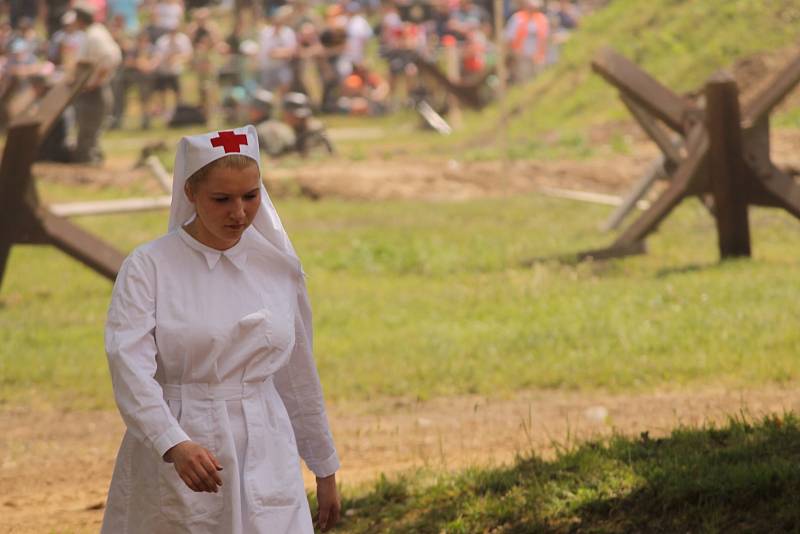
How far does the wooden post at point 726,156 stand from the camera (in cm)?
1197

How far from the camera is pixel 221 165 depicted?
3.99 meters

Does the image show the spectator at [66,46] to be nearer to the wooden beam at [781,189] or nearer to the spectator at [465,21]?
the spectator at [465,21]

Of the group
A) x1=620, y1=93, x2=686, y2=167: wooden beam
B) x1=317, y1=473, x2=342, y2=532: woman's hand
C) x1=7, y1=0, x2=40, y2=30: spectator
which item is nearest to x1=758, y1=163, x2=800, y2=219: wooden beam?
x1=620, y1=93, x2=686, y2=167: wooden beam

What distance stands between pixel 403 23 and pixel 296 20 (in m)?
2.63

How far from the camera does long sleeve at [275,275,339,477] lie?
14.1ft

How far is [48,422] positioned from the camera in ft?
30.1

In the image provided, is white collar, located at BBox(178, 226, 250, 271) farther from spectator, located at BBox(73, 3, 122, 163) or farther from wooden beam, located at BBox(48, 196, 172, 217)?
spectator, located at BBox(73, 3, 122, 163)

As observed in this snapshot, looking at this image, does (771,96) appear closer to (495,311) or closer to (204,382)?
(495,311)

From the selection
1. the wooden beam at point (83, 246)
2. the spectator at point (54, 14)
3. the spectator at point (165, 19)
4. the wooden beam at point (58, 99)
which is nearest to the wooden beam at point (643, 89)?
the wooden beam at point (58, 99)

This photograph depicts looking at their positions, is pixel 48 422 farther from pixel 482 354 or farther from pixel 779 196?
pixel 779 196

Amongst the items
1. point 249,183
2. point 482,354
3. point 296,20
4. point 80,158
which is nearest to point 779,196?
point 482,354

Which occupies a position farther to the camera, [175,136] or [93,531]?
[175,136]

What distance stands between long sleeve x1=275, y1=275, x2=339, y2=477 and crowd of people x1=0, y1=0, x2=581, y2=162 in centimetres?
2341

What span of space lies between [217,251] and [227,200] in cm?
16
